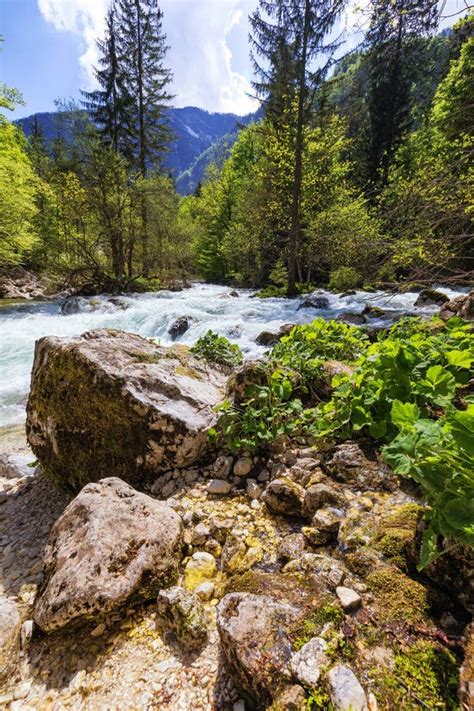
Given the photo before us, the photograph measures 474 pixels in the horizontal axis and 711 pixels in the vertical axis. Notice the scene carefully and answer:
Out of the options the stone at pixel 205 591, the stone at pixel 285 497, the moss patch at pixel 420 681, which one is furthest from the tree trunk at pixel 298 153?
the moss patch at pixel 420 681

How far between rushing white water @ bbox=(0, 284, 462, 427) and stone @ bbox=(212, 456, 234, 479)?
4638mm

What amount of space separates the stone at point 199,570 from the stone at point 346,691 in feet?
2.96

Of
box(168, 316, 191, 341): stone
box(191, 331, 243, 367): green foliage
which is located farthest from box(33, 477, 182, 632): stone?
box(168, 316, 191, 341): stone

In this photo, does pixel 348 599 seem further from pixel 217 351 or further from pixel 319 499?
pixel 217 351

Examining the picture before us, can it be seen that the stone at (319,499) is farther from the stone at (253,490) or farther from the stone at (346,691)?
the stone at (346,691)

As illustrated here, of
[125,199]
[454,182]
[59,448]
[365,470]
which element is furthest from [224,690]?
[125,199]

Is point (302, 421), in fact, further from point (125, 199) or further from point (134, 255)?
point (134, 255)

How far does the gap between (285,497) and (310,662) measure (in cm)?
98

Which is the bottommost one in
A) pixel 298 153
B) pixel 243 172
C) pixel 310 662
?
pixel 310 662

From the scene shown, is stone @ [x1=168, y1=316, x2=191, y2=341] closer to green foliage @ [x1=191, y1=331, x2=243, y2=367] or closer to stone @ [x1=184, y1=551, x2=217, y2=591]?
green foliage @ [x1=191, y1=331, x2=243, y2=367]

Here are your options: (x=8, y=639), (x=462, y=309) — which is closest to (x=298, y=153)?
(x=462, y=309)

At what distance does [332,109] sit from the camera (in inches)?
571

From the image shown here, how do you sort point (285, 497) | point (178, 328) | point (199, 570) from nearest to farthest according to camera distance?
1. point (199, 570)
2. point (285, 497)
3. point (178, 328)

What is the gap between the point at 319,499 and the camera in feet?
6.32
